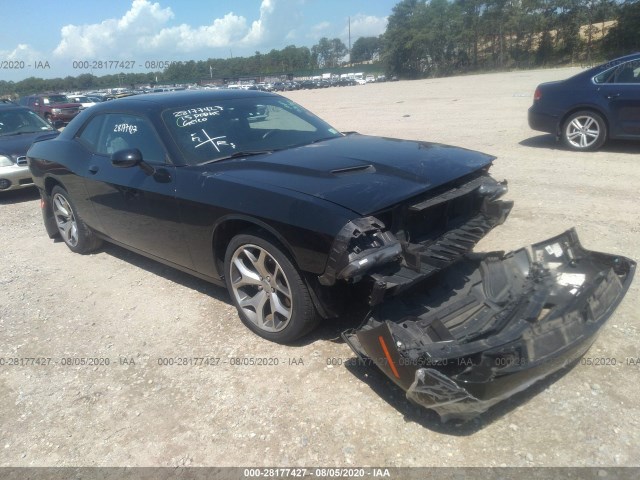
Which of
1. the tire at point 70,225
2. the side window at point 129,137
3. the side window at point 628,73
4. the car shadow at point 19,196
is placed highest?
the side window at point 628,73

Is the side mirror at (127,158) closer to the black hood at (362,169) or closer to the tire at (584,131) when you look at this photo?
the black hood at (362,169)

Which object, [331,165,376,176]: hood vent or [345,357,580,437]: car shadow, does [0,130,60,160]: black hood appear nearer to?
[331,165,376,176]: hood vent

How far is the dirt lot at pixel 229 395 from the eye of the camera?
2.44 metres

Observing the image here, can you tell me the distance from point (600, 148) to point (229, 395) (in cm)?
775

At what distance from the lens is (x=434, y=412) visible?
8.67 ft

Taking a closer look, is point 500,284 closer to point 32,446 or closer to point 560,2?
point 32,446

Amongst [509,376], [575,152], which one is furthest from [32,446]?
[575,152]

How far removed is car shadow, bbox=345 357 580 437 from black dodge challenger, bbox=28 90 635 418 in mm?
197

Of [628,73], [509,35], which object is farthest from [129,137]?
[509,35]

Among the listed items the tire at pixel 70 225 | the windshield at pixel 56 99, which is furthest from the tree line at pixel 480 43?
the tire at pixel 70 225

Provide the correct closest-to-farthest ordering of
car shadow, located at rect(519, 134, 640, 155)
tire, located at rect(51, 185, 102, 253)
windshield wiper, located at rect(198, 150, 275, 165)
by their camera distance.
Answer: windshield wiper, located at rect(198, 150, 275, 165) → tire, located at rect(51, 185, 102, 253) → car shadow, located at rect(519, 134, 640, 155)

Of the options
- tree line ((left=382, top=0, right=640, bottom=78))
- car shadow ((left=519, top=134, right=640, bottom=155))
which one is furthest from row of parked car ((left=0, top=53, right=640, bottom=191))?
tree line ((left=382, top=0, right=640, bottom=78))

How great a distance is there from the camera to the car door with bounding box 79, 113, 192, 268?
3.73 meters

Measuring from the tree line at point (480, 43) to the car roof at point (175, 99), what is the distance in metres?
35.0
